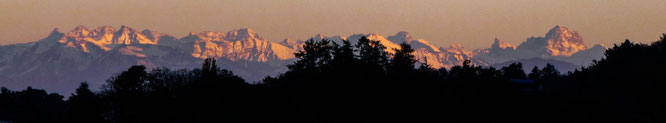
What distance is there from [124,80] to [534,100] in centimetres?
6674

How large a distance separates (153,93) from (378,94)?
49400 millimetres

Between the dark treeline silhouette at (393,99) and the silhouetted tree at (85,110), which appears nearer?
the dark treeline silhouette at (393,99)

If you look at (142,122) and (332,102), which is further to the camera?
(142,122)

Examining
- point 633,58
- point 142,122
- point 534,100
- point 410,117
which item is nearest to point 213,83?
point 142,122

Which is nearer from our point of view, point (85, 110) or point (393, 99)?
point (393, 99)

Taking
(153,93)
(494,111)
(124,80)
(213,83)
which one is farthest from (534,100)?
(124,80)

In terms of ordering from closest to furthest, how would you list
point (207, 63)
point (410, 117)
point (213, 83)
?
point (410, 117) < point (213, 83) < point (207, 63)

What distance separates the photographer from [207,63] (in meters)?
127

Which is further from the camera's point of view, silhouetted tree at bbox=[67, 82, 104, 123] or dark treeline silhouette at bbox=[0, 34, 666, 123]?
silhouetted tree at bbox=[67, 82, 104, 123]

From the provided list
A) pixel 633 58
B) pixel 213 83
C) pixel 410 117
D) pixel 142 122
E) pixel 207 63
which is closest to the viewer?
pixel 410 117

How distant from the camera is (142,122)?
10562 centimetres

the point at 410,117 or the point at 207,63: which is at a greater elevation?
A: the point at 207,63

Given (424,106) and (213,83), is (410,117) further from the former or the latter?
(213,83)

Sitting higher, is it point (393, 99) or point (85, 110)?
point (85, 110)
